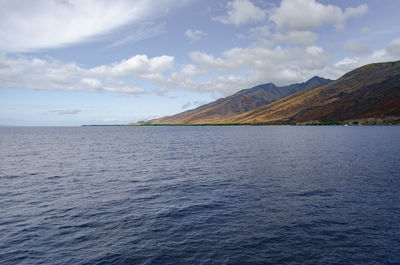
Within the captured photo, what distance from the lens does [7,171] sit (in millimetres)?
43031

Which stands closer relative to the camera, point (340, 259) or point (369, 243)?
point (340, 259)

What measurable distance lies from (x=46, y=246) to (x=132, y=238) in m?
5.59

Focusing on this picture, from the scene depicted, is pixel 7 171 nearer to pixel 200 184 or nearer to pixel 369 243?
pixel 200 184

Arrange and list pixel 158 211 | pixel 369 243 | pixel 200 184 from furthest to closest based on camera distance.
A: pixel 200 184
pixel 158 211
pixel 369 243

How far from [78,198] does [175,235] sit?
14.8 meters

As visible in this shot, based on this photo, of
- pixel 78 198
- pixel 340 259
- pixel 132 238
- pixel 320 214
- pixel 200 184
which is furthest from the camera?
pixel 200 184

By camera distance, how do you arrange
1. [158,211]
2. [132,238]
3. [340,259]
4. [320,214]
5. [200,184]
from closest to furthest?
[340,259] → [132,238] → [320,214] → [158,211] → [200,184]

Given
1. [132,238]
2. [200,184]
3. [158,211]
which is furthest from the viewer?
[200,184]

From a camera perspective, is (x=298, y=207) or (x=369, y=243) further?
(x=298, y=207)

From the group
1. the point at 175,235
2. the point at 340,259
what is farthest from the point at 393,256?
the point at 175,235

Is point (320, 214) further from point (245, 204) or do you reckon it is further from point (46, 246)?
point (46, 246)

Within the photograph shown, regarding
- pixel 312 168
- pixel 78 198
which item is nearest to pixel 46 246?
pixel 78 198

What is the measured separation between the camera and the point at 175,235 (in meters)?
18.0

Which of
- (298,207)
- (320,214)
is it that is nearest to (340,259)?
(320,214)
